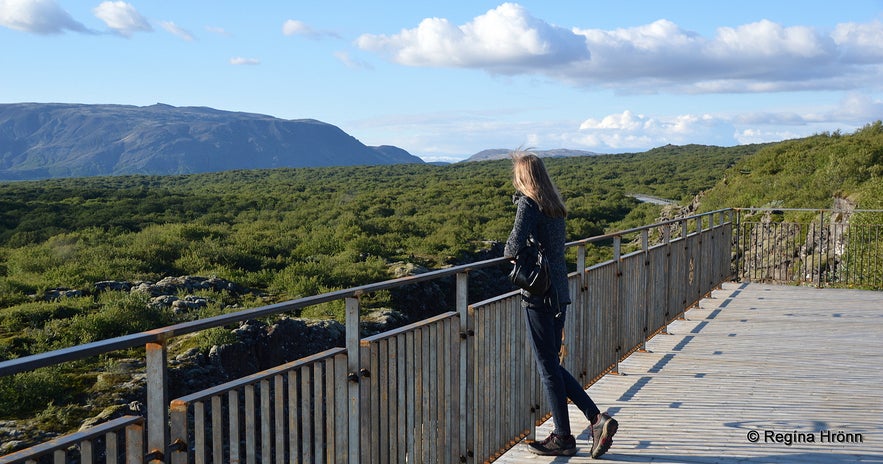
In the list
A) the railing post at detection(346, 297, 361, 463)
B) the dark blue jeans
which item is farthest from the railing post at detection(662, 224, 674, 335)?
the railing post at detection(346, 297, 361, 463)

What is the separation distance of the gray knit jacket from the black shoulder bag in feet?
0.19

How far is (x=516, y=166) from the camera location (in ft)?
14.8

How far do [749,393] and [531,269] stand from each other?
3.28 meters

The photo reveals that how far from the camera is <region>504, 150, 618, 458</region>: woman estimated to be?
4.39 m

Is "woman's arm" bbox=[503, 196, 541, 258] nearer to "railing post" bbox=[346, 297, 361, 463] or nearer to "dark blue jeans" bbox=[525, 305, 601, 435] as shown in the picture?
"dark blue jeans" bbox=[525, 305, 601, 435]

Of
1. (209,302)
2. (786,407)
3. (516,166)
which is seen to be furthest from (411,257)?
(516,166)

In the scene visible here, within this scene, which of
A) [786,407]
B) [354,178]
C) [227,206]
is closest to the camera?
[786,407]

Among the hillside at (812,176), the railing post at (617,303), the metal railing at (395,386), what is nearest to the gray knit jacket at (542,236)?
the metal railing at (395,386)

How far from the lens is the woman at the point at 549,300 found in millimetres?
4391

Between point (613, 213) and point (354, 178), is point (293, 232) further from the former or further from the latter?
point (354, 178)

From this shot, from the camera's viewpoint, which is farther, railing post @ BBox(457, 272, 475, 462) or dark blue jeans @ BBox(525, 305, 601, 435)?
dark blue jeans @ BBox(525, 305, 601, 435)

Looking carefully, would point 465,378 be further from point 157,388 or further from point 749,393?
point 749,393

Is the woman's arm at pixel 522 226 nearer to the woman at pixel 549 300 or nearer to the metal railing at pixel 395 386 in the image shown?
the woman at pixel 549 300

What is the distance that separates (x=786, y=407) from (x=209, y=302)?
36.3 ft
